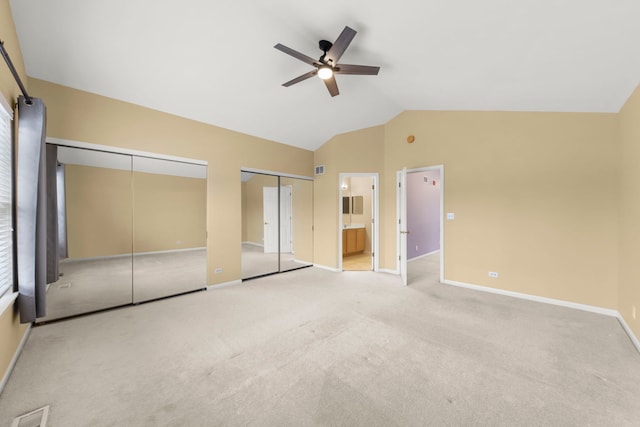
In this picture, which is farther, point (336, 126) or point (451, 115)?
point (336, 126)

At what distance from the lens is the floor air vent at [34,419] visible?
154 centimetres

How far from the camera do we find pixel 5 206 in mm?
2090

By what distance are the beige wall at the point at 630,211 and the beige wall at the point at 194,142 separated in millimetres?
4803

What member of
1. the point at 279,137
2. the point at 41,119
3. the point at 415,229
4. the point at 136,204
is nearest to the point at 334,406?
the point at 41,119

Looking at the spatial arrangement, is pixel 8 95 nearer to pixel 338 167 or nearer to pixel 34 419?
pixel 34 419

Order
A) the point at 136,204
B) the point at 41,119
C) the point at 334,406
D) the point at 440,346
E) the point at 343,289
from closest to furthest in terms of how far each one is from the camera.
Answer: the point at 334,406, the point at 41,119, the point at 440,346, the point at 136,204, the point at 343,289

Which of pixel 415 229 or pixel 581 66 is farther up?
pixel 581 66

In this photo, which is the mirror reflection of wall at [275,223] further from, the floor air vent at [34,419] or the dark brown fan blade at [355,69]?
the floor air vent at [34,419]

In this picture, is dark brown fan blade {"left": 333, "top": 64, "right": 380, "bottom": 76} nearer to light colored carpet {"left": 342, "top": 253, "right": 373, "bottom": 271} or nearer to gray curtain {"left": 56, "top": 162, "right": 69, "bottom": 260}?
gray curtain {"left": 56, "top": 162, "right": 69, "bottom": 260}

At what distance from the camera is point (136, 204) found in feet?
12.2

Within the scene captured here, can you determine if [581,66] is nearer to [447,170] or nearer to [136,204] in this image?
[447,170]

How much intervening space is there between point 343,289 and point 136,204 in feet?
11.5

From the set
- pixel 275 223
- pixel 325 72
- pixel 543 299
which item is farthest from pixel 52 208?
pixel 543 299

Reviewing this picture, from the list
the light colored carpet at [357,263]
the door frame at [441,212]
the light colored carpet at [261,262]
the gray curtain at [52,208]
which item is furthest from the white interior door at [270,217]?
the gray curtain at [52,208]
